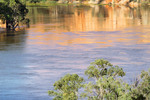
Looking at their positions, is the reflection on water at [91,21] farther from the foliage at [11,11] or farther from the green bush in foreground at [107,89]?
the green bush in foreground at [107,89]

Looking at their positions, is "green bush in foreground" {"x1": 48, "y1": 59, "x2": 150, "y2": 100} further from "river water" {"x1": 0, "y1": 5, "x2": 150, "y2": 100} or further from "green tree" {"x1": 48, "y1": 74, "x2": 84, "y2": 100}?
"river water" {"x1": 0, "y1": 5, "x2": 150, "y2": 100}

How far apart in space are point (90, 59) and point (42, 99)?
745 inches

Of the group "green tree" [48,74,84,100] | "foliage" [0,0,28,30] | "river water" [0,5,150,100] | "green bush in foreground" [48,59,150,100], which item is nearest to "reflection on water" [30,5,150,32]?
"river water" [0,5,150,100]

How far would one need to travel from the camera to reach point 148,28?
9206cm

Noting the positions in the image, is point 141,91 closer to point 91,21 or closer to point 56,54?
point 56,54

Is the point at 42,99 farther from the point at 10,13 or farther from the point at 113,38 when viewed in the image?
the point at 10,13

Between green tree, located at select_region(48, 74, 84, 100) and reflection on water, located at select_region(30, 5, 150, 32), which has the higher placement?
green tree, located at select_region(48, 74, 84, 100)

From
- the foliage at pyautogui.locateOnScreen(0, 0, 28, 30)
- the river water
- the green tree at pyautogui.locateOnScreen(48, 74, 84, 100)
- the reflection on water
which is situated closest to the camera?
the green tree at pyautogui.locateOnScreen(48, 74, 84, 100)

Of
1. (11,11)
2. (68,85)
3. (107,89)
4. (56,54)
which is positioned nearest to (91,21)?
(11,11)

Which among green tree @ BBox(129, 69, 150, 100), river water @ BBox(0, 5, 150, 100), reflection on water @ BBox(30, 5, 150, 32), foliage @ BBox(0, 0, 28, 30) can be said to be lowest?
river water @ BBox(0, 5, 150, 100)

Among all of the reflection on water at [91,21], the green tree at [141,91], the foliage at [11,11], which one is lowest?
the reflection on water at [91,21]

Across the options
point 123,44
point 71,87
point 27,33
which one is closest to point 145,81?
point 71,87

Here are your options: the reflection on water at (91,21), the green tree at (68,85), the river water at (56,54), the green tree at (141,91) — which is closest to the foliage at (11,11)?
the river water at (56,54)

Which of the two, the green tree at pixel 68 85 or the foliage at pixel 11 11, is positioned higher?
the foliage at pixel 11 11
